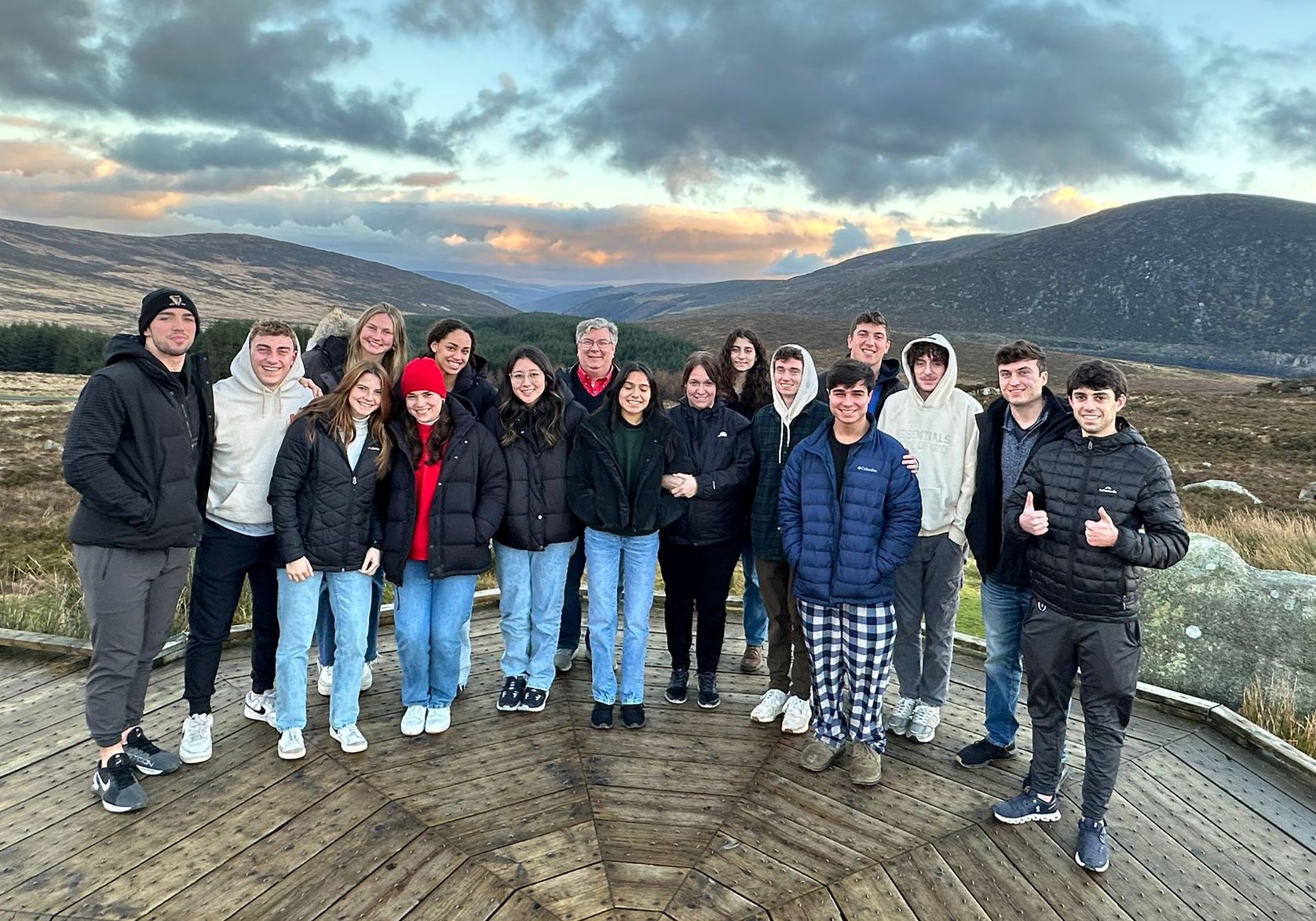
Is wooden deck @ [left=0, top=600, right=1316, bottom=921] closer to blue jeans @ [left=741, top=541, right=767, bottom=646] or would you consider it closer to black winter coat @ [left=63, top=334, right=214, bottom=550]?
blue jeans @ [left=741, top=541, right=767, bottom=646]

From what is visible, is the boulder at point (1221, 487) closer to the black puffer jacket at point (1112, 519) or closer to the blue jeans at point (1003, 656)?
the blue jeans at point (1003, 656)

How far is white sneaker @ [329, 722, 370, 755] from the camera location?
3.99m

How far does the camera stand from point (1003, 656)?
4.12 meters

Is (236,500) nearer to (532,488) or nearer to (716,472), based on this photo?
(532,488)

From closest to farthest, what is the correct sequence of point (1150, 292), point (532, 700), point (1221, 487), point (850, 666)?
point (850, 666)
point (532, 700)
point (1221, 487)
point (1150, 292)

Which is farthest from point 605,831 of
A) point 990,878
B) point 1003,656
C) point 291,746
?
point 1003,656

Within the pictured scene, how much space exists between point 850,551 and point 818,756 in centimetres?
114

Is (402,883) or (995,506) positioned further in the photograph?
(995,506)

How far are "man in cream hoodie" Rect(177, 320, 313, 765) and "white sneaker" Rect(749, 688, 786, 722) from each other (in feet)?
9.52

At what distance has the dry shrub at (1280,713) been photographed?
443 cm

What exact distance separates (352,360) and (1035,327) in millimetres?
182994

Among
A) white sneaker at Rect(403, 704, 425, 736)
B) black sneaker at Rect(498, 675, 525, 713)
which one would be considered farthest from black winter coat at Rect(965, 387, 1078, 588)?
white sneaker at Rect(403, 704, 425, 736)

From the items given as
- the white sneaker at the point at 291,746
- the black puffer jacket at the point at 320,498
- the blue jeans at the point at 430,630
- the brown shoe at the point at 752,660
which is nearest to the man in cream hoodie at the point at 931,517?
the brown shoe at the point at 752,660

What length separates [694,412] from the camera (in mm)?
4609
